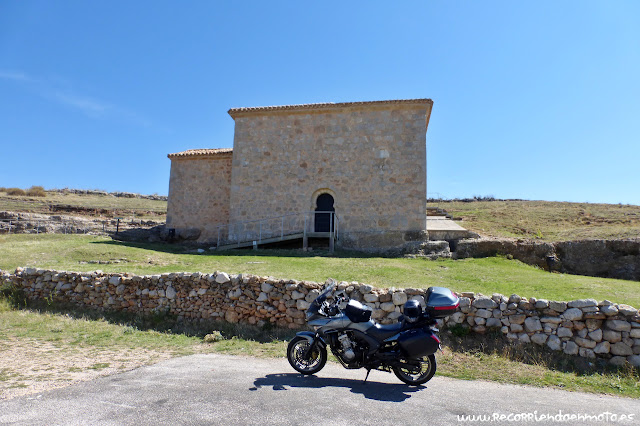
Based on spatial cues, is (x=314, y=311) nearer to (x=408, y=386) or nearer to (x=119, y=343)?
(x=408, y=386)

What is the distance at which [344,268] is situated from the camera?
1130 cm

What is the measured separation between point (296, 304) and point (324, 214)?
10.7m

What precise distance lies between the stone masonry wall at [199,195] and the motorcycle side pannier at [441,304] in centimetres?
1625

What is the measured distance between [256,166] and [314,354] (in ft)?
46.3

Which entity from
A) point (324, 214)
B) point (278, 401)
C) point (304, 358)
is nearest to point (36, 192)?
point (324, 214)

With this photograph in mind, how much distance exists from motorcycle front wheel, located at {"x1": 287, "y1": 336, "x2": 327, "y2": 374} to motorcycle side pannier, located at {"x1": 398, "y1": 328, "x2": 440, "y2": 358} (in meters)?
1.06

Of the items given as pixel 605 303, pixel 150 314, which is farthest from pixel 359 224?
pixel 605 303

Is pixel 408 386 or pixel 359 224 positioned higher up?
pixel 359 224

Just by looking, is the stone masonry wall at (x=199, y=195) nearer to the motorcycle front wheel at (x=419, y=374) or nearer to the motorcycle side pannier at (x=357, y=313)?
the motorcycle side pannier at (x=357, y=313)

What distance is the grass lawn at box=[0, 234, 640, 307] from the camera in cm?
873

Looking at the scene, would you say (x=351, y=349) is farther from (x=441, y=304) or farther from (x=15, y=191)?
(x=15, y=191)

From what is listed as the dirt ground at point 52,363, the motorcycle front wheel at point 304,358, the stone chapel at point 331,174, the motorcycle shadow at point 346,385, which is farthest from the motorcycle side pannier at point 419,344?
the stone chapel at point 331,174

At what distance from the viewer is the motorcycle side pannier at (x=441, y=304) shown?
14.9ft

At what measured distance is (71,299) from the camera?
28.8ft
